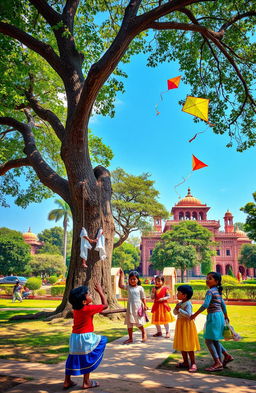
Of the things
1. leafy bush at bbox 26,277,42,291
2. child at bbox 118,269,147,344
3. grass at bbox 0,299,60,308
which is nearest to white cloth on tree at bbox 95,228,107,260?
child at bbox 118,269,147,344

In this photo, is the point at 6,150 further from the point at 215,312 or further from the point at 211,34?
the point at 215,312

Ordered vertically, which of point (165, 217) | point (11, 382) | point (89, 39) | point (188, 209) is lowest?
point (11, 382)

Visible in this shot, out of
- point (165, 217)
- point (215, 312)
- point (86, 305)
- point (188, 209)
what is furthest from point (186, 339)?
point (188, 209)

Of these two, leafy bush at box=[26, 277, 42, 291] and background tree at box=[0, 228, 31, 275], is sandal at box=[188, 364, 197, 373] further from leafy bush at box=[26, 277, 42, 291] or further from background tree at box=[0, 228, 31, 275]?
background tree at box=[0, 228, 31, 275]

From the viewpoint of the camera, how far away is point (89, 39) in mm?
8359

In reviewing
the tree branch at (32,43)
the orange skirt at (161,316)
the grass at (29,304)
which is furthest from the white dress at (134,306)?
the grass at (29,304)

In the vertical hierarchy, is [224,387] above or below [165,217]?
below

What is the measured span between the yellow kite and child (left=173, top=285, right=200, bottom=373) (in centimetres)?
470

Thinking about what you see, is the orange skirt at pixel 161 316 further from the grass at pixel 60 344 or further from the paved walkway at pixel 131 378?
the paved walkway at pixel 131 378

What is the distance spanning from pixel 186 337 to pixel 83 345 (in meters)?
1.44

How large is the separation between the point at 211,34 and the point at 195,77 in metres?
Answer: 3.18

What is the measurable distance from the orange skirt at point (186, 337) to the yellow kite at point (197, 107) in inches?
199

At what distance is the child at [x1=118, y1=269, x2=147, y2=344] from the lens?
5.46 meters

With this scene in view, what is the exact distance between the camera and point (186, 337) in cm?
393
